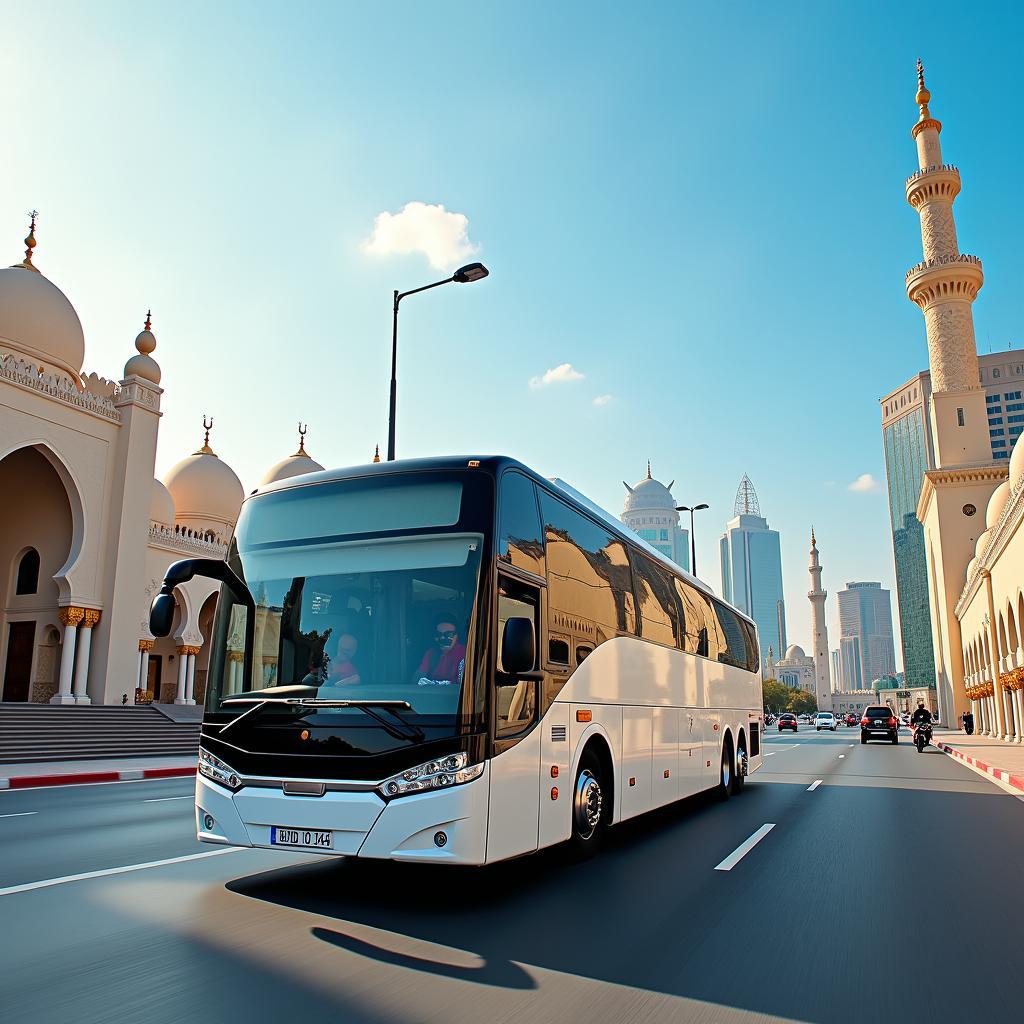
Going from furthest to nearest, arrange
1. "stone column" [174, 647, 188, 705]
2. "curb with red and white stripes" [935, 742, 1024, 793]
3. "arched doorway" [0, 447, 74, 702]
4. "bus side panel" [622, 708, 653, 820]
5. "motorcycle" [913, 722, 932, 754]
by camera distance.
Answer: "stone column" [174, 647, 188, 705]
"arched doorway" [0, 447, 74, 702]
"motorcycle" [913, 722, 932, 754]
"curb with red and white stripes" [935, 742, 1024, 793]
"bus side panel" [622, 708, 653, 820]

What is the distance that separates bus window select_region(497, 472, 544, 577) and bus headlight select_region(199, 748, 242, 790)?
230 centimetres

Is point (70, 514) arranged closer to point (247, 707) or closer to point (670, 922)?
point (247, 707)

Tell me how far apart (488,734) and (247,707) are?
Answer: 5.51ft

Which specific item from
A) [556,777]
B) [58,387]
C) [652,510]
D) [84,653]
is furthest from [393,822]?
[652,510]

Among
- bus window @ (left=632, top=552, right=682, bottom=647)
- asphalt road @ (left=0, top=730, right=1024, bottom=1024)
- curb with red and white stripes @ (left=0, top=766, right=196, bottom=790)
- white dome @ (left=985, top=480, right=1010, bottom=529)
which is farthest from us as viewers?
white dome @ (left=985, top=480, right=1010, bottom=529)


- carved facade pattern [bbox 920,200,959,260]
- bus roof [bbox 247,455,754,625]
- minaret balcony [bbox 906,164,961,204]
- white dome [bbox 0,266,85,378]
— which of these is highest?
minaret balcony [bbox 906,164,961,204]

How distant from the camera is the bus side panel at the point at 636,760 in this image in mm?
8273

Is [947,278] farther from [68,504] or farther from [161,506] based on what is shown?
[68,504]

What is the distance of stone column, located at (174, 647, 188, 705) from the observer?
38688 mm

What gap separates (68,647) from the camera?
29781 millimetres

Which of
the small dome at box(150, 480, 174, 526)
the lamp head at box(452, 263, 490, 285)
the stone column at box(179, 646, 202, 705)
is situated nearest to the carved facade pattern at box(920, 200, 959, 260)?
the small dome at box(150, 480, 174, 526)

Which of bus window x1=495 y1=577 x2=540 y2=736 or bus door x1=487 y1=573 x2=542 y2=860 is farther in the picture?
bus window x1=495 y1=577 x2=540 y2=736

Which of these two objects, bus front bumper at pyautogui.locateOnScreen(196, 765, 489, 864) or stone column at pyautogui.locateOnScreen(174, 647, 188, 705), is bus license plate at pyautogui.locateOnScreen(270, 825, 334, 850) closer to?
bus front bumper at pyautogui.locateOnScreen(196, 765, 489, 864)

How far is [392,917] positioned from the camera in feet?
17.5
